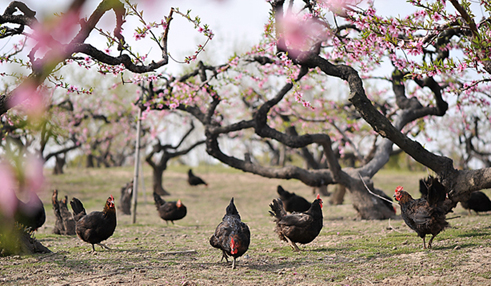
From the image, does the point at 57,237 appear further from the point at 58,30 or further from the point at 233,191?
the point at 233,191

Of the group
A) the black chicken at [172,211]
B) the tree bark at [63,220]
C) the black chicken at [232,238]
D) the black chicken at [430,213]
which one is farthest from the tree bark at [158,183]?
the black chicken at [430,213]

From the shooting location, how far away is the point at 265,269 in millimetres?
5352

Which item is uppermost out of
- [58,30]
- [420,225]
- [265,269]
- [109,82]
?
[109,82]

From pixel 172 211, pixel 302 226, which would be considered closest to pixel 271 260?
pixel 302 226

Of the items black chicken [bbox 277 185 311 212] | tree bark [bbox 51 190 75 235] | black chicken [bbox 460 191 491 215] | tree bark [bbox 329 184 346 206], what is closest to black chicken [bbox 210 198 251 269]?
tree bark [bbox 51 190 75 235]

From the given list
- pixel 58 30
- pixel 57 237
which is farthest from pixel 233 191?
Result: pixel 58 30

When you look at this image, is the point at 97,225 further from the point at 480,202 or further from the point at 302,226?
the point at 480,202

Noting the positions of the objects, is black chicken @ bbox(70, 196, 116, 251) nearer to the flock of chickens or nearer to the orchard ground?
the flock of chickens

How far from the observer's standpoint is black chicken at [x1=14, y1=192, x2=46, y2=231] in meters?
7.20

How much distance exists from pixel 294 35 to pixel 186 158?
43462 millimetres

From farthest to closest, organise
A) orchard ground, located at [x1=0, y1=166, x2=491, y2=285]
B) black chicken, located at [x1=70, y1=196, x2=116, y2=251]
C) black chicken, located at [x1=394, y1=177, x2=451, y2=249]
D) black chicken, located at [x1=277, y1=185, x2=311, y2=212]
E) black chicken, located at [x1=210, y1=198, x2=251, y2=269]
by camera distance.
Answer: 1. black chicken, located at [x1=277, y1=185, x2=311, y2=212]
2. black chicken, located at [x1=70, y1=196, x2=116, y2=251]
3. black chicken, located at [x1=394, y1=177, x2=451, y2=249]
4. black chicken, located at [x1=210, y1=198, x2=251, y2=269]
5. orchard ground, located at [x1=0, y1=166, x2=491, y2=285]

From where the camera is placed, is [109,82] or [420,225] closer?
[420,225]

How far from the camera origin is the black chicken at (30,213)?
720cm

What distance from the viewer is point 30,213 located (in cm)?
763
